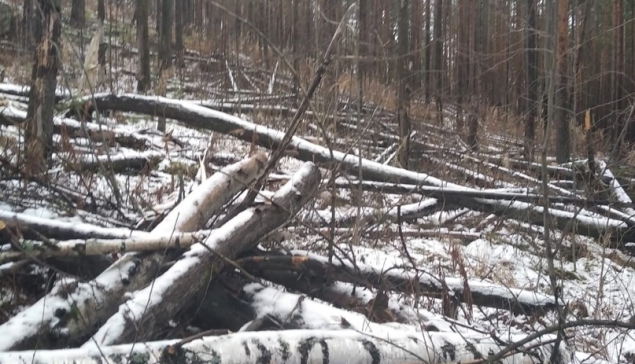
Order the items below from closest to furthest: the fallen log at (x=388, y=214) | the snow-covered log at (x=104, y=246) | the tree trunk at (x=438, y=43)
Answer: the snow-covered log at (x=104, y=246)
the fallen log at (x=388, y=214)
the tree trunk at (x=438, y=43)

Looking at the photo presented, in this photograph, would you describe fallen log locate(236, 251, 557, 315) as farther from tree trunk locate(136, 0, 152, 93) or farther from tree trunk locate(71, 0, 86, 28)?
tree trunk locate(71, 0, 86, 28)

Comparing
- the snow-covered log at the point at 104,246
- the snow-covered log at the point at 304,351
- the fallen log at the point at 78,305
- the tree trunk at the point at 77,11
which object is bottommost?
the snow-covered log at the point at 304,351

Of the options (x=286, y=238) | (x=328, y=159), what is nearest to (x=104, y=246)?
(x=286, y=238)

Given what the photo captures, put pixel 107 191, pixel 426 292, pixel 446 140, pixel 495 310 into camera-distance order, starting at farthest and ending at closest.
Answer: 1. pixel 446 140
2. pixel 107 191
3. pixel 495 310
4. pixel 426 292

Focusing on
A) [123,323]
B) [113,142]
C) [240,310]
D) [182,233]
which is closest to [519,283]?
[240,310]

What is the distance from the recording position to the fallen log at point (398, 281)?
3.08 meters

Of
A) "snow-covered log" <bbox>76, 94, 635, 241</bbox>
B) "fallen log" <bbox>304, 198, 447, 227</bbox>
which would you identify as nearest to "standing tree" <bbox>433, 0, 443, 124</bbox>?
"snow-covered log" <bbox>76, 94, 635, 241</bbox>

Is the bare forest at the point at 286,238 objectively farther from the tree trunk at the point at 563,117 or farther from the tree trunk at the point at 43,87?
the tree trunk at the point at 563,117

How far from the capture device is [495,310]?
3709 mm

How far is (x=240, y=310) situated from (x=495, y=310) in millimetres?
1712

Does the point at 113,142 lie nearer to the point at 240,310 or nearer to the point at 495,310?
the point at 240,310

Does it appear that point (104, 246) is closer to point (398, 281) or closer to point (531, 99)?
point (398, 281)

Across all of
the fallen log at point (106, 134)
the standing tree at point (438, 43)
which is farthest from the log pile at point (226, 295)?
the standing tree at point (438, 43)

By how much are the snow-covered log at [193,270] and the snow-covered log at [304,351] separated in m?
0.19
